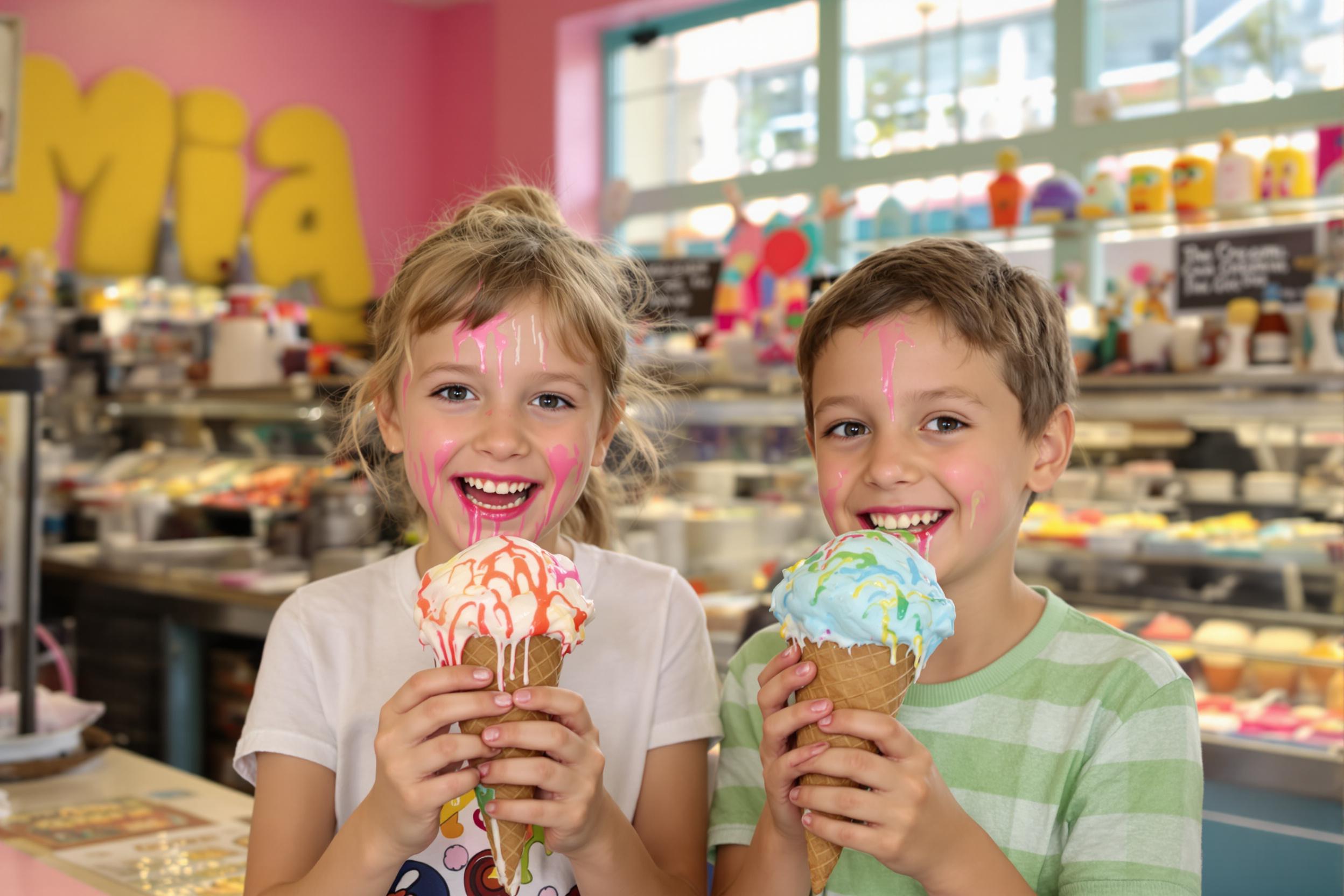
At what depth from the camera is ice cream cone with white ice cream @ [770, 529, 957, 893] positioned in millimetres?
1271

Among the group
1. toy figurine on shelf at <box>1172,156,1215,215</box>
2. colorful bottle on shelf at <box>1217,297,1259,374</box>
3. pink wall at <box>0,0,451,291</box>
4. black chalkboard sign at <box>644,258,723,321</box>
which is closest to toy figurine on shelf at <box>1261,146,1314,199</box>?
toy figurine on shelf at <box>1172,156,1215,215</box>

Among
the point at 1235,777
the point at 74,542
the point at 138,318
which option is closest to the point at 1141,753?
the point at 1235,777

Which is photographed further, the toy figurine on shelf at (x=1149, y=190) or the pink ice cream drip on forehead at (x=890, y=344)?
the toy figurine on shelf at (x=1149, y=190)

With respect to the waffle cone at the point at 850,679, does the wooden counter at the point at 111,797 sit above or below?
below

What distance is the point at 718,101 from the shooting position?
7910mm

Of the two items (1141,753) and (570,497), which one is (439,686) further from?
(1141,753)

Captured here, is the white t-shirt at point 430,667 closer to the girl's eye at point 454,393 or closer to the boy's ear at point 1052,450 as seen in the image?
the girl's eye at point 454,393

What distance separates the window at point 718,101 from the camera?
292 inches

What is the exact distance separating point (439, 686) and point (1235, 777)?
7.06ft

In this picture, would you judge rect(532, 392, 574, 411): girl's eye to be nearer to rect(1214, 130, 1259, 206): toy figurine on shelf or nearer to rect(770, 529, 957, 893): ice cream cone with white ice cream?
rect(770, 529, 957, 893): ice cream cone with white ice cream

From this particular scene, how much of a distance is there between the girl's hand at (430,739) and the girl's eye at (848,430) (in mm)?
533

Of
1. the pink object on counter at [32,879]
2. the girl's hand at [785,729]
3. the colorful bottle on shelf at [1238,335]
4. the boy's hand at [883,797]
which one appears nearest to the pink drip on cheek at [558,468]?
the girl's hand at [785,729]

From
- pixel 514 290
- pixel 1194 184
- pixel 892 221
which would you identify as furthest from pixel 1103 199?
pixel 514 290

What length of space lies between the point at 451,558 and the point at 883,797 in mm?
664
